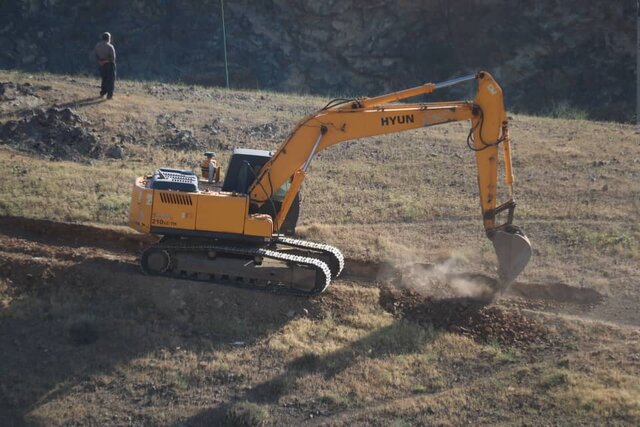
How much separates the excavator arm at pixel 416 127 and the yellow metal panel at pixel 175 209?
3.31 ft

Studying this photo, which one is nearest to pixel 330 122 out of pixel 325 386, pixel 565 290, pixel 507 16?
pixel 325 386

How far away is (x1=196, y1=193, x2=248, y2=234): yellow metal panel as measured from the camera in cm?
1407

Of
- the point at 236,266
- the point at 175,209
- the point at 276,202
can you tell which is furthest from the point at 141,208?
the point at 276,202

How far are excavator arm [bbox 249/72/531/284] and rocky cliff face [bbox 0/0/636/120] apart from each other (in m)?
21.5

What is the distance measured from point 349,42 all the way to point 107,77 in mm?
14526

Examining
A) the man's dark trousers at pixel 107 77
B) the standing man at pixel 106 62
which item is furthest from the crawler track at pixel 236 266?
the man's dark trousers at pixel 107 77

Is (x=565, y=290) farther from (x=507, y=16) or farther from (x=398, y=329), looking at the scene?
(x=507, y=16)

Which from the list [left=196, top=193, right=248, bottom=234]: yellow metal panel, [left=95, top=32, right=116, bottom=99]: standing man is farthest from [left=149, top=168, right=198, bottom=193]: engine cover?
[left=95, top=32, right=116, bottom=99]: standing man

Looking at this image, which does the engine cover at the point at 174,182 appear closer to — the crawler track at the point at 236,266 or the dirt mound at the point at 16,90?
the crawler track at the point at 236,266

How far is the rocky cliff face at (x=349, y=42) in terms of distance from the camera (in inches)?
1388

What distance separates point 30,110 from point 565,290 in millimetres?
14582

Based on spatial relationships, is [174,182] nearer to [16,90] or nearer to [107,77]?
[107,77]

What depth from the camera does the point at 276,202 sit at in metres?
14.5

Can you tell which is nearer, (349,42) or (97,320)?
(97,320)
